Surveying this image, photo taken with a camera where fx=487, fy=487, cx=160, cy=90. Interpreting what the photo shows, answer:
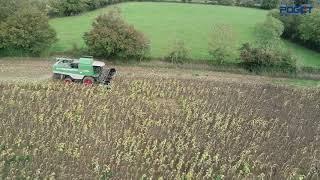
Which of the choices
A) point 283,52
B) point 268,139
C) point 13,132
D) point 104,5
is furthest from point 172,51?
point 104,5

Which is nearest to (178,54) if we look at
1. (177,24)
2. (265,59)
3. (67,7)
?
(265,59)

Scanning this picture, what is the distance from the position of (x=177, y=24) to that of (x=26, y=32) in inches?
792

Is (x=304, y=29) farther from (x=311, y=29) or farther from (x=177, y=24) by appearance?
(x=177, y=24)

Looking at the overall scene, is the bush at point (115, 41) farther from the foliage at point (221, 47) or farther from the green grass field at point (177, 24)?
the foliage at point (221, 47)

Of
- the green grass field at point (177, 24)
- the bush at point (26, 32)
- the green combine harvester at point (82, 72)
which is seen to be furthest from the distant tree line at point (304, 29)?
the bush at point (26, 32)

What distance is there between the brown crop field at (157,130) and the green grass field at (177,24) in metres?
8.98

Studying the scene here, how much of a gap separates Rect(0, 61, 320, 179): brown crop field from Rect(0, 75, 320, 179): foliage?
0.17ft

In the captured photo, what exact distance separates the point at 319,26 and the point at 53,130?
28512 millimetres

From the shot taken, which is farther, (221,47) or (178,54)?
(221,47)

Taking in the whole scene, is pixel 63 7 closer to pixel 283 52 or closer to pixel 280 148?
pixel 283 52

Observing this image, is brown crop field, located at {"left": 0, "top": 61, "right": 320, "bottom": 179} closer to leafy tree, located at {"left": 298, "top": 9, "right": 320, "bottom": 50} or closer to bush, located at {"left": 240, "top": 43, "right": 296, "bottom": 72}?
bush, located at {"left": 240, "top": 43, "right": 296, "bottom": 72}

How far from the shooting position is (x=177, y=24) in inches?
1991

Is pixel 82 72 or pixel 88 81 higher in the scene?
pixel 82 72

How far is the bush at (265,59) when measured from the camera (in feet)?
116
